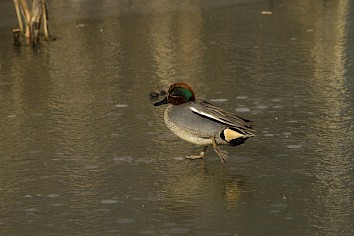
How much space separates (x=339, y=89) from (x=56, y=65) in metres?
3.15

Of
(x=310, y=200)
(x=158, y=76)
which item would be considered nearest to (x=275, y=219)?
(x=310, y=200)

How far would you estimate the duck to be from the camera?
25.1 ft

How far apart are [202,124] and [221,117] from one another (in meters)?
0.15

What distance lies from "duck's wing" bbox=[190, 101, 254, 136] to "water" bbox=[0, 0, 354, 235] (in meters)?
0.26

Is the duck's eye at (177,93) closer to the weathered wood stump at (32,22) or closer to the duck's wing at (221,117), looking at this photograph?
the duck's wing at (221,117)

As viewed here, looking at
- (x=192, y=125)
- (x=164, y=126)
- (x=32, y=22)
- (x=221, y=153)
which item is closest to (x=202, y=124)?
(x=192, y=125)

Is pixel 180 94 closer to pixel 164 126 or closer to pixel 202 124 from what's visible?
pixel 202 124

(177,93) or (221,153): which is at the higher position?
(177,93)

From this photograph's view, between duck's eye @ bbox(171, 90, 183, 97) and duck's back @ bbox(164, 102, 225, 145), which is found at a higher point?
duck's eye @ bbox(171, 90, 183, 97)

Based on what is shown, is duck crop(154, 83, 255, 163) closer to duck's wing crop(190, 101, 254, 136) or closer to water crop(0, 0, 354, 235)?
duck's wing crop(190, 101, 254, 136)

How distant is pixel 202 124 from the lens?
7688 millimetres

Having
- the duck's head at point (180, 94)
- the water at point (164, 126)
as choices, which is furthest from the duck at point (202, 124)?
the water at point (164, 126)

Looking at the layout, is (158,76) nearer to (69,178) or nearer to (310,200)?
(69,178)

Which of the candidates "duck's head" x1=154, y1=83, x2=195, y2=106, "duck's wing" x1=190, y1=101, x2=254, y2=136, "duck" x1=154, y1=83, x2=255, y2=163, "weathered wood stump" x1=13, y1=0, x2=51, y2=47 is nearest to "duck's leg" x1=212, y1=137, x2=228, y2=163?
"duck" x1=154, y1=83, x2=255, y2=163
